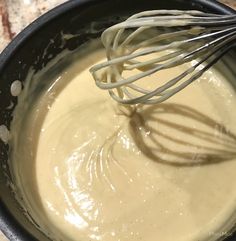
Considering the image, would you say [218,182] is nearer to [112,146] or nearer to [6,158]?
[112,146]

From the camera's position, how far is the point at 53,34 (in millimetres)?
1158

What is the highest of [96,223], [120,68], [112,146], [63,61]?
[63,61]

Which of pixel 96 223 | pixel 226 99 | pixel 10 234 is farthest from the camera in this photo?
pixel 226 99

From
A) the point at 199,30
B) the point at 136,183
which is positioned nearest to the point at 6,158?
the point at 136,183

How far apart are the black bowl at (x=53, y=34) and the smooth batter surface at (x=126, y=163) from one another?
2.6 inches

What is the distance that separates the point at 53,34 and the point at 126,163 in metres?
0.37

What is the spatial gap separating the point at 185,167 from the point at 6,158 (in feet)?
1.37

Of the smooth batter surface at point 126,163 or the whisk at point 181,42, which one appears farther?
the smooth batter surface at point 126,163

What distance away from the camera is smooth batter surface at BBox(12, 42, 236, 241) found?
104 cm

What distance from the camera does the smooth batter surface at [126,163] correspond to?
104 centimetres

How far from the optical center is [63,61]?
1259mm

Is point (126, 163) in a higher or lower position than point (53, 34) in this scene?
lower

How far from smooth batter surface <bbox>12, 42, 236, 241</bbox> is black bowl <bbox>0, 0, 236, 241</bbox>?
0.07 meters

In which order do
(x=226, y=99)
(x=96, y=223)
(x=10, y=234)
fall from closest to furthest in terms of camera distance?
(x=10, y=234) < (x=96, y=223) < (x=226, y=99)
